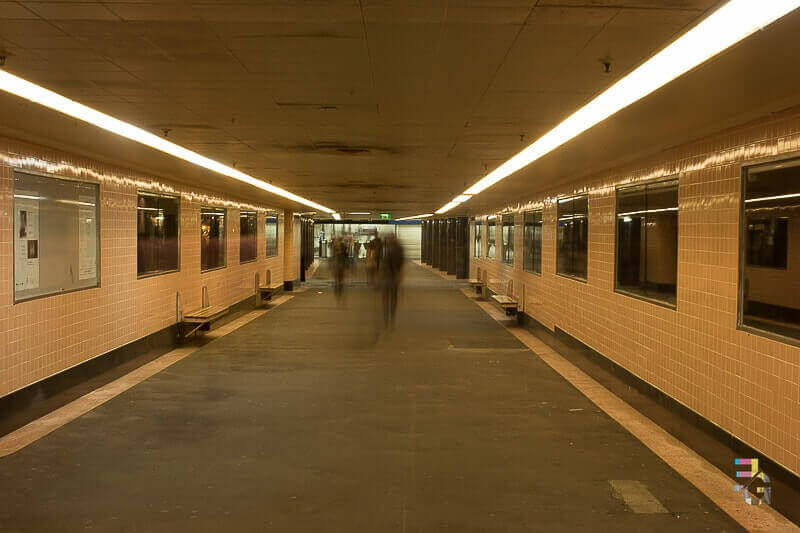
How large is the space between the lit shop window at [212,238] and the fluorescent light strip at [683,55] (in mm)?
8435

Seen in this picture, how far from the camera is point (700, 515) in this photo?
14.0 ft

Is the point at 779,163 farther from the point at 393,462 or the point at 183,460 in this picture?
the point at 183,460

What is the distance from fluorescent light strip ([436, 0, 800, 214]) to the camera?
3.10 m

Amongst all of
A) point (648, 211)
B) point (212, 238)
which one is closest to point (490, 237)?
point (212, 238)

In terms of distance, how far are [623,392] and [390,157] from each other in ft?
→ 13.5

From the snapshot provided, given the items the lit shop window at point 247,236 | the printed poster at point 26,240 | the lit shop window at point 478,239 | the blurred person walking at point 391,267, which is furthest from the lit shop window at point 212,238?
the lit shop window at point 478,239

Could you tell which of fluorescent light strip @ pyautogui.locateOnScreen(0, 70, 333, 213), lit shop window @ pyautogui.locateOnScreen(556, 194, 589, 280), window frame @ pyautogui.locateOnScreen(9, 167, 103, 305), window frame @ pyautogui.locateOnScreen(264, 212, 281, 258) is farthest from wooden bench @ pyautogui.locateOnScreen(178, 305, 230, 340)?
window frame @ pyautogui.locateOnScreen(264, 212, 281, 258)

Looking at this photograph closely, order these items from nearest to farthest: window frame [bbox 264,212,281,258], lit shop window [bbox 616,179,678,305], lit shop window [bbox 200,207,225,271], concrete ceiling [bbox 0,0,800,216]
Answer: concrete ceiling [bbox 0,0,800,216]
lit shop window [bbox 616,179,678,305]
lit shop window [bbox 200,207,225,271]
window frame [bbox 264,212,281,258]

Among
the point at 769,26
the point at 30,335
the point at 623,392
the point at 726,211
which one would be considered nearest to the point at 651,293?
the point at 623,392

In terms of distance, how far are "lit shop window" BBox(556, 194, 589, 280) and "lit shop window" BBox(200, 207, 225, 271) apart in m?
6.63

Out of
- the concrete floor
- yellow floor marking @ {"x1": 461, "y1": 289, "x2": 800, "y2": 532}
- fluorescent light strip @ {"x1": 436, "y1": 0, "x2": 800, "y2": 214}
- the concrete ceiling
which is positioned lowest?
yellow floor marking @ {"x1": 461, "y1": 289, "x2": 800, "y2": 532}

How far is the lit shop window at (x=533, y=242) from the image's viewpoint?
1402 cm

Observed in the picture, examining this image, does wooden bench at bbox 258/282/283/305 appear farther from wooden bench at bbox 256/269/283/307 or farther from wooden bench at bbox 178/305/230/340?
wooden bench at bbox 178/305/230/340

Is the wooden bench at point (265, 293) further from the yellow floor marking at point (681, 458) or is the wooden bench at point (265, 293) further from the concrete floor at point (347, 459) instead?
the yellow floor marking at point (681, 458)
